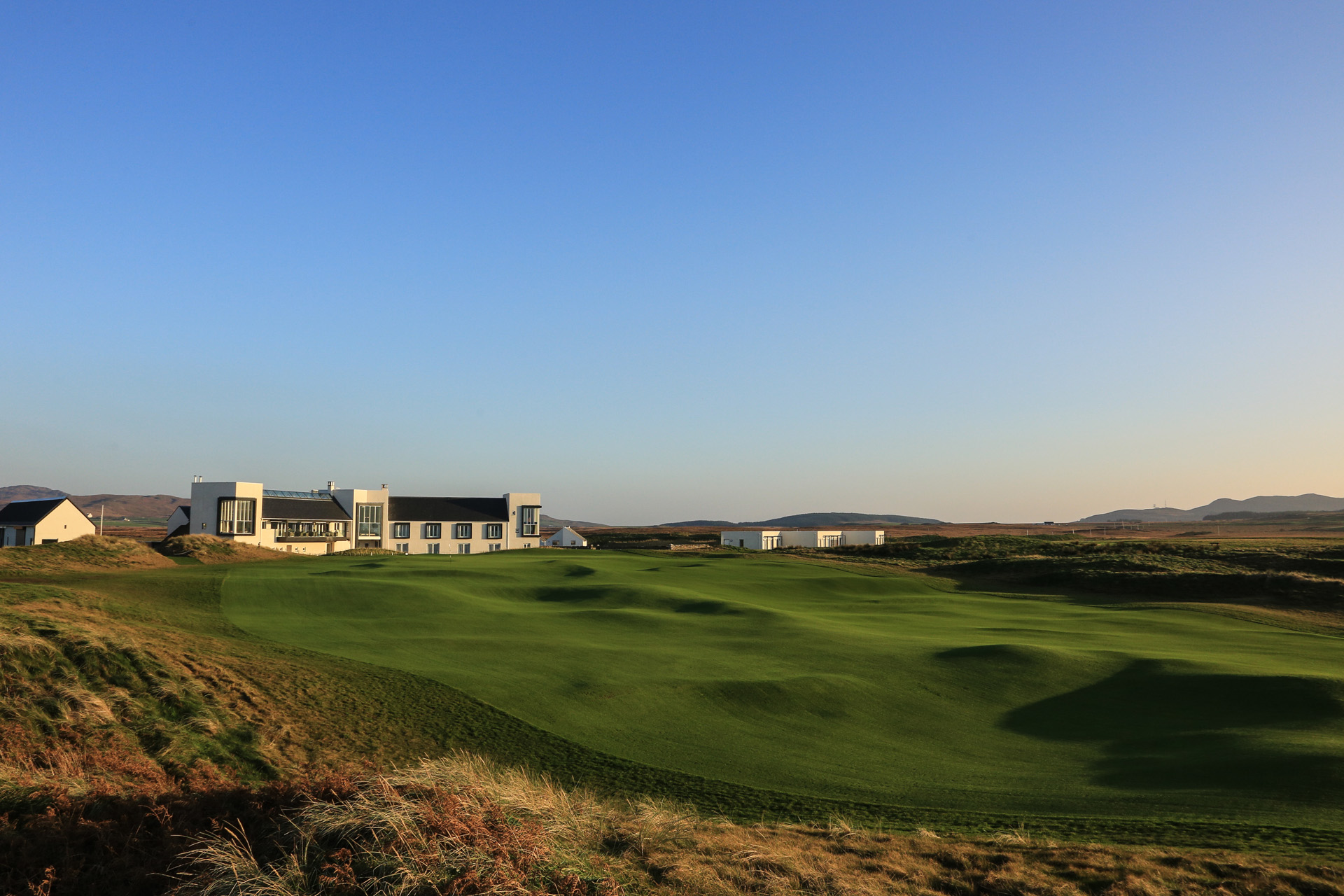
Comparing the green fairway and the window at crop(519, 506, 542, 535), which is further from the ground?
the window at crop(519, 506, 542, 535)

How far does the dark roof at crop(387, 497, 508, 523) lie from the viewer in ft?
279

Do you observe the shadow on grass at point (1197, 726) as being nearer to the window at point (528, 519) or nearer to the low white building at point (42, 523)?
the low white building at point (42, 523)

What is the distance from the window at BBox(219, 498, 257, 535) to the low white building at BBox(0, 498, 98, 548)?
9864 millimetres

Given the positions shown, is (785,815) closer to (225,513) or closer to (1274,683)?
Answer: (1274,683)

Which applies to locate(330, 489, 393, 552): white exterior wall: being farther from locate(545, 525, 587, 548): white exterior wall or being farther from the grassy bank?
the grassy bank

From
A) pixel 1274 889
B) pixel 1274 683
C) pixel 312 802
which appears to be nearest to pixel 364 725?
pixel 312 802

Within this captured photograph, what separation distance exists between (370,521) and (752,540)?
42.0 meters

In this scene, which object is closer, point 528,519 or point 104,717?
point 104,717

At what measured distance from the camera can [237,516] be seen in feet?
234

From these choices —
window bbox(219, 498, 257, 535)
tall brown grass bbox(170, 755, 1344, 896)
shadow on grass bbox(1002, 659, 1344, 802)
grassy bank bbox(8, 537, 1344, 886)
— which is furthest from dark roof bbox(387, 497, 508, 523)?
tall brown grass bbox(170, 755, 1344, 896)

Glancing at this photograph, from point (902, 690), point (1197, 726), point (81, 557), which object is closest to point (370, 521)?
point (81, 557)

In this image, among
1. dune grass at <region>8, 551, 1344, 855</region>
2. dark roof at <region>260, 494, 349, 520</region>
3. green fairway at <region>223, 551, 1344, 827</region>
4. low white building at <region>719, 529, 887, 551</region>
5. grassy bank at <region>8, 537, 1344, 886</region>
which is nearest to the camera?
grassy bank at <region>8, 537, 1344, 886</region>

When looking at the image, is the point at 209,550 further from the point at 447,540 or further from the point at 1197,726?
the point at 1197,726

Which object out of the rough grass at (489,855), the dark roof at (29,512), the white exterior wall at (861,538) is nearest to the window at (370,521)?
the dark roof at (29,512)
